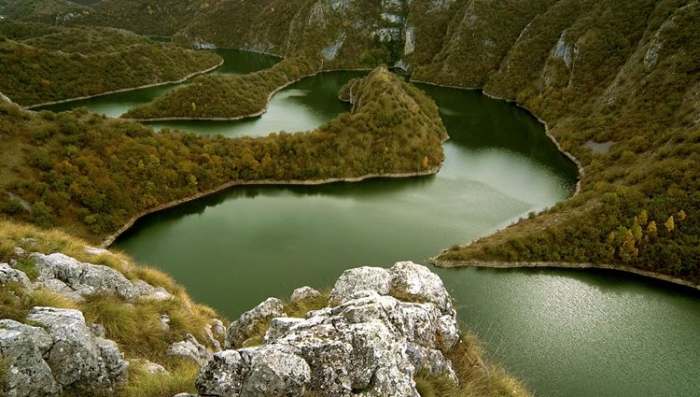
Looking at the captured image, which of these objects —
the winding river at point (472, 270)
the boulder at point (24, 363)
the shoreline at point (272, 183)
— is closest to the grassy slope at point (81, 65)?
the shoreline at point (272, 183)

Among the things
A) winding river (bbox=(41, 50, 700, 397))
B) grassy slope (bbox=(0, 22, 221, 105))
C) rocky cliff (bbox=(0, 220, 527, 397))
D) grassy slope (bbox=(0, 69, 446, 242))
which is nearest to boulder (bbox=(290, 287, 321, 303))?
rocky cliff (bbox=(0, 220, 527, 397))

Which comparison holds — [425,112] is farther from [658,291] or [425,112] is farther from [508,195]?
[658,291]

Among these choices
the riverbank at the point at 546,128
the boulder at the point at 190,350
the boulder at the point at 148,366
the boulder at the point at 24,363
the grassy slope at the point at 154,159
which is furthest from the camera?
the riverbank at the point at 546,128

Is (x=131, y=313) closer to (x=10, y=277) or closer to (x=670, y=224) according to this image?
(x=10, y=277)

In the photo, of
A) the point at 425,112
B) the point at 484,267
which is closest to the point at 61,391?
the point at 484,267

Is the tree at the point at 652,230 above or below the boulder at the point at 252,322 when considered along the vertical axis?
above

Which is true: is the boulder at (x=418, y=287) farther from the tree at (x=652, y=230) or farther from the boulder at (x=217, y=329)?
the tree at (x=652, y=230)
